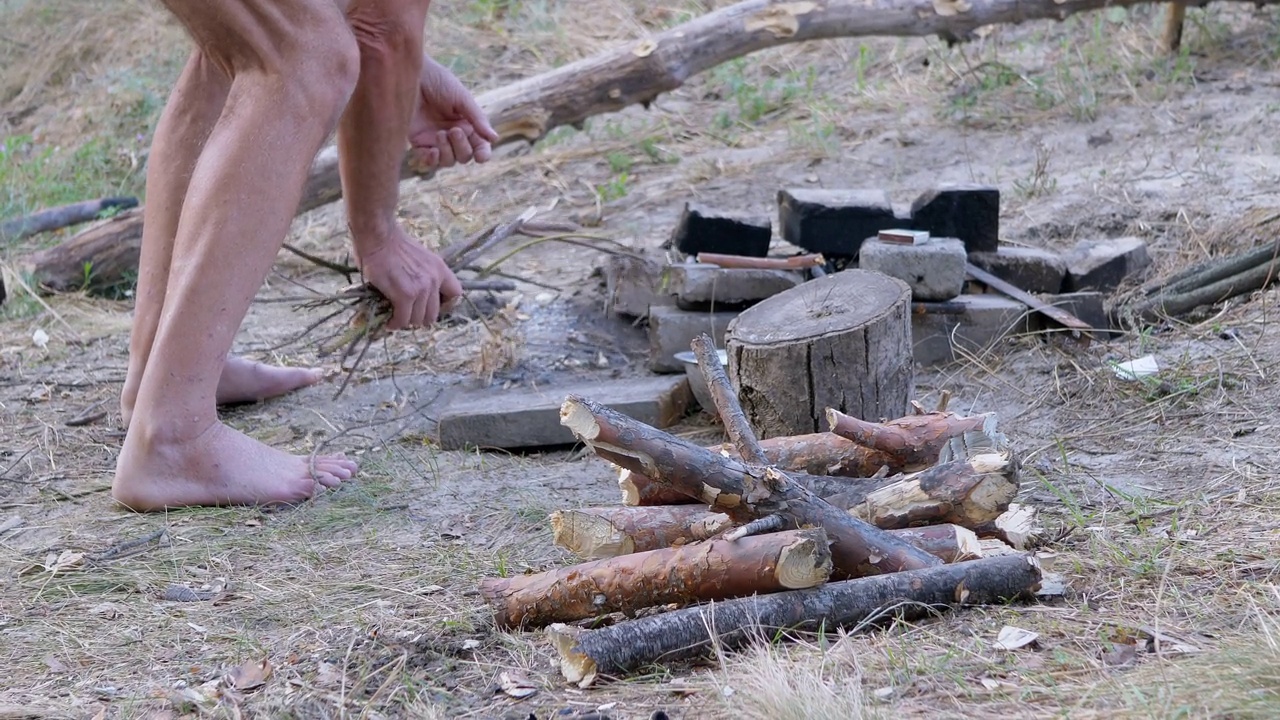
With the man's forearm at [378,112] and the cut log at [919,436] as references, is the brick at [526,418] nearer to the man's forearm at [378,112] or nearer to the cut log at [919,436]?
the man's forearm at [378,112]

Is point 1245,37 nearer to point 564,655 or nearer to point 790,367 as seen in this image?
point 790,367

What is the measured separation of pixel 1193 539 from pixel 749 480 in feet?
2.93

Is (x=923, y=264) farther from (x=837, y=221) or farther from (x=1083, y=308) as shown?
(x=1083, y=308)

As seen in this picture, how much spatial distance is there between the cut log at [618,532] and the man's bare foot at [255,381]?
1846 mm

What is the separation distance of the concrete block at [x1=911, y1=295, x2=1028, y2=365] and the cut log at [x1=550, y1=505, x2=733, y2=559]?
65.1 inches

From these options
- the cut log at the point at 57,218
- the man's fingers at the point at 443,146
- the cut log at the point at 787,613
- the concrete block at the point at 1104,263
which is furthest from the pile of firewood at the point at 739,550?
the cut log at the point at 57,218

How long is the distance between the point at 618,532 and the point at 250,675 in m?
0.69

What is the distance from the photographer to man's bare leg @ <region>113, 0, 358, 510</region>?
2.74 m

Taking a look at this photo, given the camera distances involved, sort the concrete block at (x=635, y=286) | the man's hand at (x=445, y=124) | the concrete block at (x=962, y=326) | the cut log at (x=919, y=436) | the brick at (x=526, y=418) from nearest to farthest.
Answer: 1. the cut log at (x=919, y=436)
2. the brick at (x=526, y=418)
3. the man's hand at (x=445, y=124)
4. the concrete block at (x=962, y=326)
5. the concrete block at (x=635, y=286)

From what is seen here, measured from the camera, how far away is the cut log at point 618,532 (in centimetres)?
→ 231

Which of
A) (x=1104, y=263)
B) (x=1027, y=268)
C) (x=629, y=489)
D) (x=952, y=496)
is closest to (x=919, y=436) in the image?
(x=952, y=496)

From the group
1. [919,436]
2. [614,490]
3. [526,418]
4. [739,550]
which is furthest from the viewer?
[526,418]

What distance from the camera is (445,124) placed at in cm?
370

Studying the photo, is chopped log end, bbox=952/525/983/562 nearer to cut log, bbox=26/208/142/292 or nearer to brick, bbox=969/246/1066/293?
brick, bbox=969/246/1066/293
